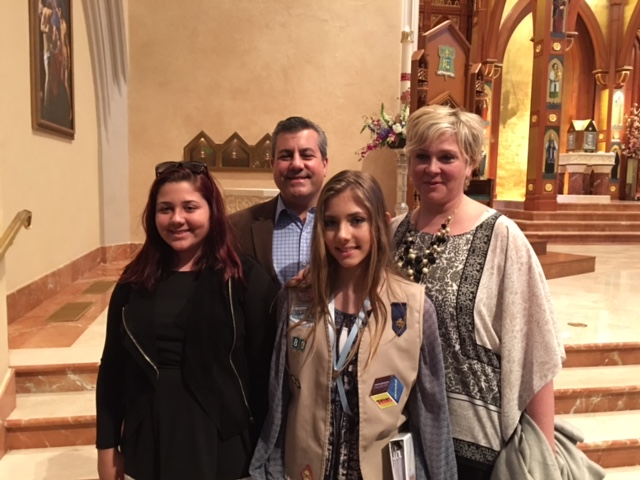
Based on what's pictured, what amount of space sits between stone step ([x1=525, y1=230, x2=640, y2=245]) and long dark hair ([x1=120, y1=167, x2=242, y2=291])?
8.35m

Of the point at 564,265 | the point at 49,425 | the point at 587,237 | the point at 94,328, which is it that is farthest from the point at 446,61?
the point at 49,425

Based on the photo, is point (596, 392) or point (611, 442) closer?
point (611, 442)

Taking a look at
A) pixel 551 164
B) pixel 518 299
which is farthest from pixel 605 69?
pixel 518 299

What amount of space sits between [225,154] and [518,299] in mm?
6224

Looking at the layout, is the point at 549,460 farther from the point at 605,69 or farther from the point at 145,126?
the point at 605,69

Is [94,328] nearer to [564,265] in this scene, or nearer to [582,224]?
[564,265]

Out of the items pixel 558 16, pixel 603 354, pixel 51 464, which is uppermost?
pixel 558 16

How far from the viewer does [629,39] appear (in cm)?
1274

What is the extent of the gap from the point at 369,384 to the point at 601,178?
12517mm

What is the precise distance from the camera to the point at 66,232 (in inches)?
200

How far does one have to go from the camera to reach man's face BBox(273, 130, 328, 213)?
1.85m

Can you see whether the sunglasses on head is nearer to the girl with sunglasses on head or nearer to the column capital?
the girl with sunglasses on head

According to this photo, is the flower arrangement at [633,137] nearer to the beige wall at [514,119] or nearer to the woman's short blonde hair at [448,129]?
the beige wall at [514,119]

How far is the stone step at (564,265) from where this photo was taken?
629 cm
